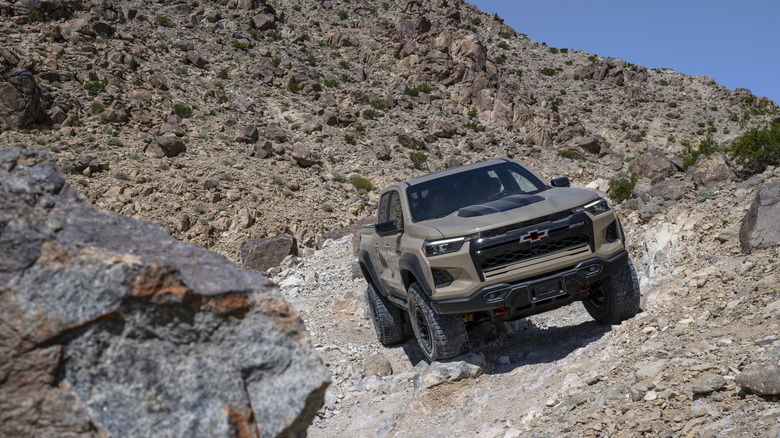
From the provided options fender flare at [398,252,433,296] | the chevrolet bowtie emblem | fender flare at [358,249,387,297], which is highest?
the chevrolet bowtie emblem

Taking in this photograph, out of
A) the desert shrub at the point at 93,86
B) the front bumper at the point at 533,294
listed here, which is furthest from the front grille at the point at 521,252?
the desert shrub at the point at 93,86

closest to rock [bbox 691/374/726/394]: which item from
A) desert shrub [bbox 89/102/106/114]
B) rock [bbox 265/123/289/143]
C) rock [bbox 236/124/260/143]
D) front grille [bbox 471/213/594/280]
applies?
front grille [bbox 471/213/594/280]

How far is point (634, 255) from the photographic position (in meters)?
10.7

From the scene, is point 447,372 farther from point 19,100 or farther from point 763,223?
point 19,100

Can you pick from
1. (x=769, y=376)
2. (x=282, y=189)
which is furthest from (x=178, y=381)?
(x=282, y=189)

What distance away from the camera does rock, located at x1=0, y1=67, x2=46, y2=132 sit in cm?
2330

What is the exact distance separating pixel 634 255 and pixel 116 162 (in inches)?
746

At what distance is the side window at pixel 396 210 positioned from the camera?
23.8 ft

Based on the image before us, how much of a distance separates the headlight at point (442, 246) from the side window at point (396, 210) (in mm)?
1035

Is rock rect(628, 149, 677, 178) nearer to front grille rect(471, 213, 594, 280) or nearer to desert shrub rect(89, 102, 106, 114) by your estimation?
front grille rect(471, 213, 594, 280)

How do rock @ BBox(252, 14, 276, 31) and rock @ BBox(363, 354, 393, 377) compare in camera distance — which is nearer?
rock @ BBox(363, 354, 393, 377)

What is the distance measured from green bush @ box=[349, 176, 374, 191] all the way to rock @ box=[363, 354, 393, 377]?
18.9 m

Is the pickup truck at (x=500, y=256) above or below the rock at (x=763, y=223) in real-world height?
below

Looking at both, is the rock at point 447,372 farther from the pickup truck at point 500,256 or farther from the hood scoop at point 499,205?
the hood scoop at point 499,205
